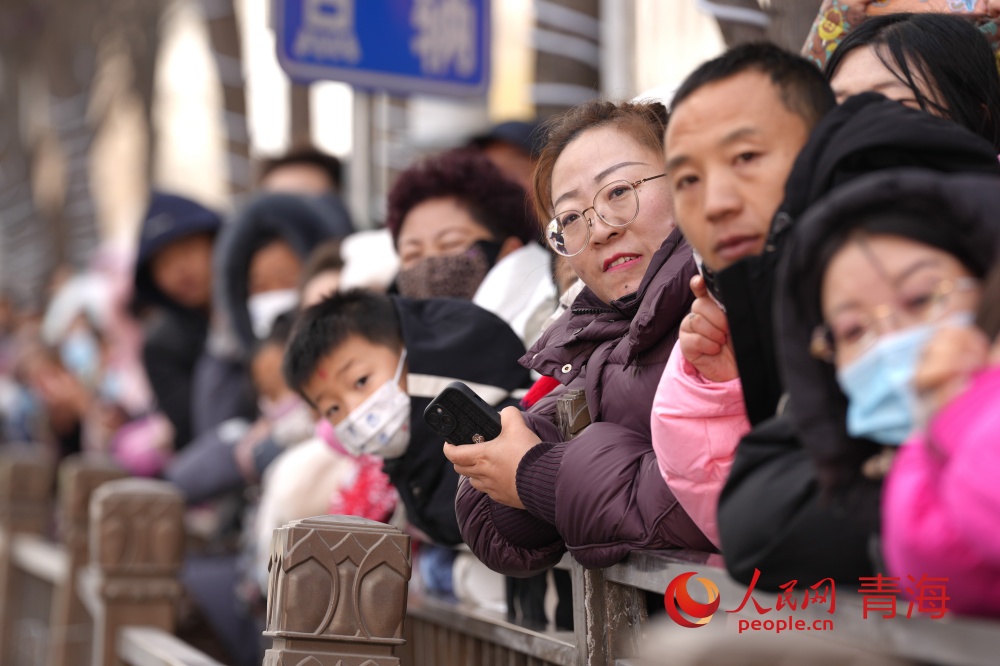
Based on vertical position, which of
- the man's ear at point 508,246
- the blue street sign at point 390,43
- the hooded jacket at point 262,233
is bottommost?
the man's ear at point 508,246

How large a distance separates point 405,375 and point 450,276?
1.64 ft

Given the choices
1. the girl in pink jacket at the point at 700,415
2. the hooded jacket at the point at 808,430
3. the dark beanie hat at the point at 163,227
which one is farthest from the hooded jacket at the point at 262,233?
the hooded jacket at the point at 808,430

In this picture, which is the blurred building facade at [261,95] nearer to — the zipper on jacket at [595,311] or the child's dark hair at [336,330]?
the zipper on jacket at [595,311]

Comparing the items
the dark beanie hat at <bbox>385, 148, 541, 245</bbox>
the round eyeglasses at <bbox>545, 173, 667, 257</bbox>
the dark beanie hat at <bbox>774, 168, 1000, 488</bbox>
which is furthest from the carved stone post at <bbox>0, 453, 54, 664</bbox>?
the dark beanie hat at <bbox>774, 168, 1000, 488</bbox>

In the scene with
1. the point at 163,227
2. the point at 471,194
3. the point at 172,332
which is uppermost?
the point at 163,227

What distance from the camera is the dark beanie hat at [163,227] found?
21.8 feet

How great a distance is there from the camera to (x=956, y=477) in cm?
128

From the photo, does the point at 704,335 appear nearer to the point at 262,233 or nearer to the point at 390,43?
the point at 390,43

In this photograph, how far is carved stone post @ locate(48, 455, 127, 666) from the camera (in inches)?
213

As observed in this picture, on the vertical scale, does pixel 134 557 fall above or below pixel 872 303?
below

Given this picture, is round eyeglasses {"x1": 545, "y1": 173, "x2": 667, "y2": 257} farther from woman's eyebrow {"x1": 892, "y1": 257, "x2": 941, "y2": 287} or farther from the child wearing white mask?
woman's eyebrow {"x1": 892, "y1": 257, "x2": 941, "y2": 287}

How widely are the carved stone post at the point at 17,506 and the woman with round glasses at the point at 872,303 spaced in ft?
20.1

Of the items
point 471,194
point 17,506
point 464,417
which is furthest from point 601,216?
point 17,506

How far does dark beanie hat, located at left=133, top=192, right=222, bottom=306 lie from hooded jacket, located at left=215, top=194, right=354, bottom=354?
1.12 m
